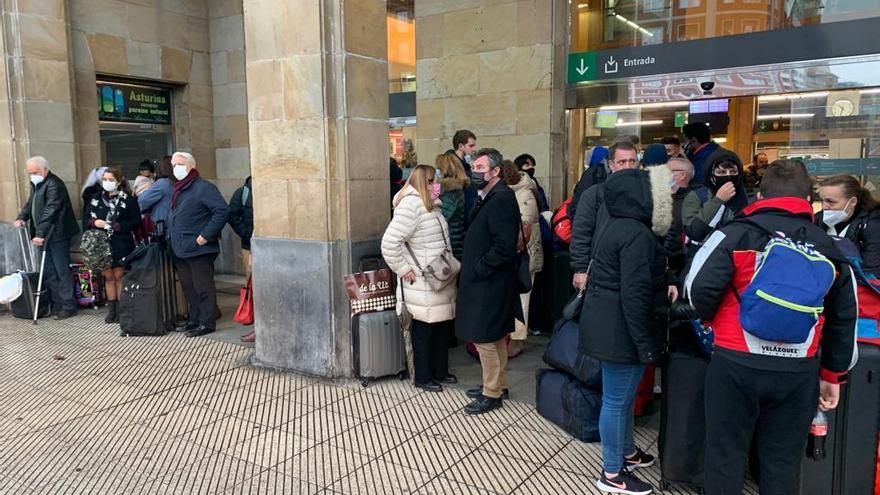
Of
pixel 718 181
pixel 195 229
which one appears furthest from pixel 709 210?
pixel 195 229

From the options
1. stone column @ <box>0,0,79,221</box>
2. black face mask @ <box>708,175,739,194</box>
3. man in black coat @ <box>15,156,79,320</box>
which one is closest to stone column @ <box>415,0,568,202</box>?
black face mask @ <box>708,175,739,194</box>

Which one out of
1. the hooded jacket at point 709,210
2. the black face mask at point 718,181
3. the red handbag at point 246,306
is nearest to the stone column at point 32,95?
the red handbag at point 246,306

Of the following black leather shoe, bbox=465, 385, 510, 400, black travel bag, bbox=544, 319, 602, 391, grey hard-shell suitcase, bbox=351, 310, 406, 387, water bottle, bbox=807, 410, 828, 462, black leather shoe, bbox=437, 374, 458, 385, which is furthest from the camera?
black leather shoe, bbox=437, 374, 458, 385

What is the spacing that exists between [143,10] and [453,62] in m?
5.10

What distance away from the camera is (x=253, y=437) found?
4195 millimetres

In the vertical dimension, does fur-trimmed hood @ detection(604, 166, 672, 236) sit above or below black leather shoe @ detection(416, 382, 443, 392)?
above

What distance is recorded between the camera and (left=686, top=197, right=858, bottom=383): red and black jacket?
261cm

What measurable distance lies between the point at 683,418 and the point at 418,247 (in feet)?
7.27

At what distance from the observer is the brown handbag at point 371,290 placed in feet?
16.6

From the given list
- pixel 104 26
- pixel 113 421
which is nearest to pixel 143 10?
pixel 104 26

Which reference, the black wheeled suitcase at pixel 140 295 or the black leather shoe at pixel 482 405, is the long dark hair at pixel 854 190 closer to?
the black leather shoe at pixel 482 405

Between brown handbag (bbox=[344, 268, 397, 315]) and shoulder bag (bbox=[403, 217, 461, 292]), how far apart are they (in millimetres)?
578

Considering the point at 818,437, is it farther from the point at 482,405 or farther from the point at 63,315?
the point at 63,315

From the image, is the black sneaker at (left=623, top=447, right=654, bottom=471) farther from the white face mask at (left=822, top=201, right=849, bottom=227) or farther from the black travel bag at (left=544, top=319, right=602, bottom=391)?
the white face mask at (left=822, top=201, right=849, bottom=227)
